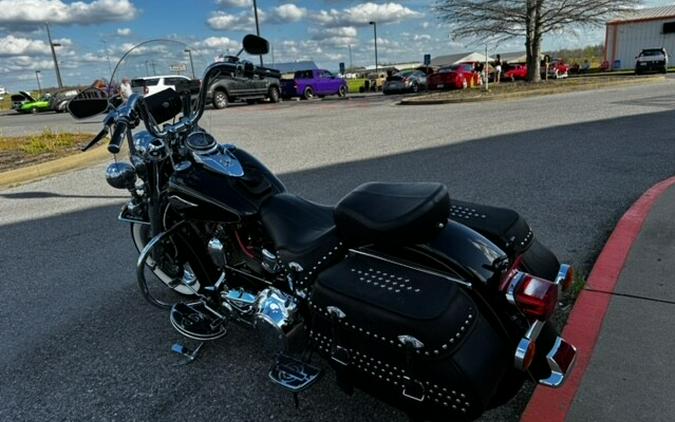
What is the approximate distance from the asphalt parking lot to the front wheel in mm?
243

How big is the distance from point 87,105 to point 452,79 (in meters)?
21.8

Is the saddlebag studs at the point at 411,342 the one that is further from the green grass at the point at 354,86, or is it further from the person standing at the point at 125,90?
the green grass at the point at 354,86

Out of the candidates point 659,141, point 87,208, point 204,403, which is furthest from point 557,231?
point 87,208

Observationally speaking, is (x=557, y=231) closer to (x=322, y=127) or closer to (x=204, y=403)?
(x=204, y=403)

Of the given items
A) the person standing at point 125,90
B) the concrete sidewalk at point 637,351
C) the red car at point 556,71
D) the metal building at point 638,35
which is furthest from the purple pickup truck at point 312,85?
the metal building at point 638,35

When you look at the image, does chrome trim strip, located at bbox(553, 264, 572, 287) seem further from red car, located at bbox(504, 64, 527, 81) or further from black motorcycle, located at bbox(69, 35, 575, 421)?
red car, located at bbox(504, 64, 527, 81)

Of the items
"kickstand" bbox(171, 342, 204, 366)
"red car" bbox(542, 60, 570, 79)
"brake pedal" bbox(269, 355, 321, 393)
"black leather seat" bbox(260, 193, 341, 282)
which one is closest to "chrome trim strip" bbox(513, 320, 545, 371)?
"black leather seat" bbox(260, 193, 341, 282)

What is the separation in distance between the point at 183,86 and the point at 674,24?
45.8 meters

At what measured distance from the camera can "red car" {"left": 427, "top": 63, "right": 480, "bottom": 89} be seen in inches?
893

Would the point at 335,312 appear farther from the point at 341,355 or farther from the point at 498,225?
the point at 498,225

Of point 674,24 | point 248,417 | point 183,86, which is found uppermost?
point 674,24

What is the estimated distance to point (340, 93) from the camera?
27.8m

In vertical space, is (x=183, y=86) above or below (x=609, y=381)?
above

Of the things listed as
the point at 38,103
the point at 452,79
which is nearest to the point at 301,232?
the point at 452,79
